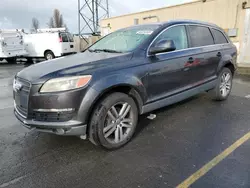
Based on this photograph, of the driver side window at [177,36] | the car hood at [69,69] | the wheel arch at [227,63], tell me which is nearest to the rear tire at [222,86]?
the wheel arch at [227,63]

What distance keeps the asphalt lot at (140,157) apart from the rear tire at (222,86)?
82 cm

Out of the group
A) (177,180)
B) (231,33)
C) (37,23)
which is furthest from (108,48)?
(37,23)

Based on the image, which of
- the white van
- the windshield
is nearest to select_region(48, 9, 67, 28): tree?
the white van

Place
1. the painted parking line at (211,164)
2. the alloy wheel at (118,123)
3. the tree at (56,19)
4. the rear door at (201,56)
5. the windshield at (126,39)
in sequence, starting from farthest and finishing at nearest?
the tree at (56,19) < the rear door at (201,56) < the windshield at (126,39) < the alloy wheel at (118,123) < the painted parking line at (211,164)

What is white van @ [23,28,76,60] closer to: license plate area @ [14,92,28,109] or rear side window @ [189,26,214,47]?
rear side window @ [189,26,214,47]

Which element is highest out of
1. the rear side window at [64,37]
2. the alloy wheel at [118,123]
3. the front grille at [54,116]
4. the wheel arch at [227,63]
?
the rear side window at [64,37]

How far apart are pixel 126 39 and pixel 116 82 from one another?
4.08 ft

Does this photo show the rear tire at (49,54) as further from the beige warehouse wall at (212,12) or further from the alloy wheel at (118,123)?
the alloy wheel at (118,123)

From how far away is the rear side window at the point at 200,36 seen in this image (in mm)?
3998

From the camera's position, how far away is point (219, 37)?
186 inches

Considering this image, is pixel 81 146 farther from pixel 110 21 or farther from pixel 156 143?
pixel 110 21

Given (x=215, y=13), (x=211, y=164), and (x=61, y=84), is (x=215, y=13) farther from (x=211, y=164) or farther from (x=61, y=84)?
(x=61, y=84)

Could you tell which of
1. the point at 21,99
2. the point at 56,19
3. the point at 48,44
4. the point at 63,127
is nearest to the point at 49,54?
the point at 48,44

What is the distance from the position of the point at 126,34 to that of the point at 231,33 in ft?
30.2
